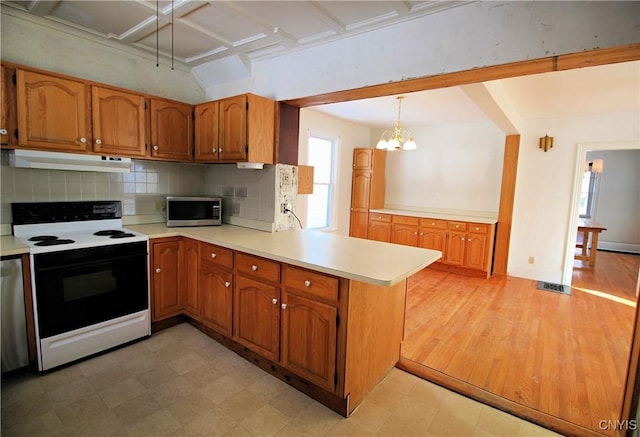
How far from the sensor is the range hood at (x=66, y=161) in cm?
226

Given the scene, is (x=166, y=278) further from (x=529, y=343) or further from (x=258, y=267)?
(x=529, y=343)

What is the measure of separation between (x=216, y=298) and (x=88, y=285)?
34.7 inches

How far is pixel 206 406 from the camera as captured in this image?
1.92 meters

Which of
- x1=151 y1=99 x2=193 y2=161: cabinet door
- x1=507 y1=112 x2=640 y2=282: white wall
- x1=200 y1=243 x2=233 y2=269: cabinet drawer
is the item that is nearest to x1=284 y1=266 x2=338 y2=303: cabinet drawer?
x1=200 y1=243 x2=233 y2=269: cabinet drawer

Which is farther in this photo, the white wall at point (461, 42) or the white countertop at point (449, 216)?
the white countertop at point (449, 216)

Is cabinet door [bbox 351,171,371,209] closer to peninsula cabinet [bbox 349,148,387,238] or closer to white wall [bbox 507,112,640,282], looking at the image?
peninsula cabinet [bbox 349,148,387,238]

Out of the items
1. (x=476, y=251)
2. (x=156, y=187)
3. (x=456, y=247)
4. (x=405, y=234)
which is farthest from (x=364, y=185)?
(x=156, y=187)

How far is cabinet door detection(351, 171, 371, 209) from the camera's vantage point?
18.9 ft

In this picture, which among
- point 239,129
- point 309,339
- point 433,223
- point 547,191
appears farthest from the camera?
point 433,223

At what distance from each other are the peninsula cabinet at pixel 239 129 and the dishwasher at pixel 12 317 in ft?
5.26

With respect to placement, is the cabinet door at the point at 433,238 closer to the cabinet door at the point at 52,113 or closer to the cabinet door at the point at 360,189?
the cabinet door at the point at 360,189

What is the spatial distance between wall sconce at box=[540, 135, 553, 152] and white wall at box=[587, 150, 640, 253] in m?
4.28

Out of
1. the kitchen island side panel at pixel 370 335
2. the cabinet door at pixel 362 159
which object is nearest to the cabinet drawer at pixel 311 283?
the kitchen island side panel at pixel 370 335

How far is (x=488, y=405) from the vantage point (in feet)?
6.57
